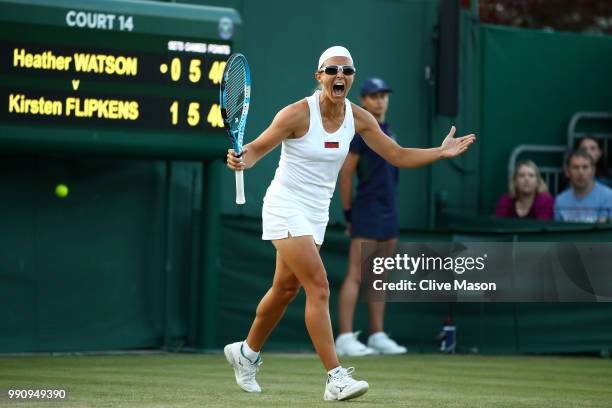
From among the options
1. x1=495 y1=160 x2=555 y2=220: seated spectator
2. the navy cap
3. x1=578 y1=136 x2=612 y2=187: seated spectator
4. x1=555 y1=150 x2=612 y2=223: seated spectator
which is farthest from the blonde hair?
the navy cap

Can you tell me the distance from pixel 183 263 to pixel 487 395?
485cm

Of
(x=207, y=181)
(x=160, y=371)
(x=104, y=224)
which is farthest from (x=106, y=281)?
(x=160, y=371)

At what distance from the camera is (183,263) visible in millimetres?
12789

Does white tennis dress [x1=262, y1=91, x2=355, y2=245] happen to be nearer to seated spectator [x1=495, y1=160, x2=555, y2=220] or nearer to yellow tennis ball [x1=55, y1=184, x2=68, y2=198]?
yellow tennis ball [x1=55, y1=184, x2=68, y2=198]

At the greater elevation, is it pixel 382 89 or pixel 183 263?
pixel 382 89

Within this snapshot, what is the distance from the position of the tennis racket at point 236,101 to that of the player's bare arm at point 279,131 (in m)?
0.08

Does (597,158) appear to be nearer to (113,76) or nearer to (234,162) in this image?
(113,76)

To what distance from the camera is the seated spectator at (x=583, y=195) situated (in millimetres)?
13132

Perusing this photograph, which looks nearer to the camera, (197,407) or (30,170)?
(197,407)

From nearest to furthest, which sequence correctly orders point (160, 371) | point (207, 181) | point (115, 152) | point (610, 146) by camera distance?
point (160, 371) → point (115, 152) → point (207, 181) → point (610, 146)

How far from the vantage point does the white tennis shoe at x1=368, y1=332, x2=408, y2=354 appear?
487 inches

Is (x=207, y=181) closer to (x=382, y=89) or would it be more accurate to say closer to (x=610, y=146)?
(x=382, y=89)

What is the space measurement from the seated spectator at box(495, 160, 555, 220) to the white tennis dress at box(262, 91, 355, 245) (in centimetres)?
538

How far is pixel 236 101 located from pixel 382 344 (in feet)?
15.3
